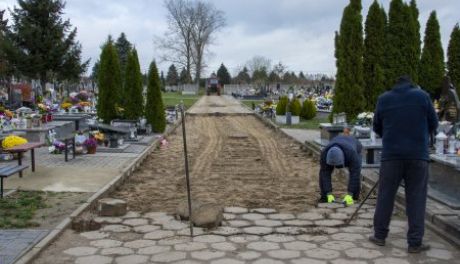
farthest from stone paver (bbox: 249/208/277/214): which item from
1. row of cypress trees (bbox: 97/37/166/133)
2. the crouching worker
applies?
row of cypress trees (bbox: 97/37/166/133)

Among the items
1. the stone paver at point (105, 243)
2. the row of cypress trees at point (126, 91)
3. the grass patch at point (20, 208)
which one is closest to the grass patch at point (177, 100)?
the row of cypress trees at point (126, 91)

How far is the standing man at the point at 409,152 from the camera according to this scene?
18.3 ft

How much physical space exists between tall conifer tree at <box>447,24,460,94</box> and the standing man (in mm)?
12348

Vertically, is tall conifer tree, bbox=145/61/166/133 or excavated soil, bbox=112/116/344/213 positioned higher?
tall conifer tree, bbox=145/61/166/133

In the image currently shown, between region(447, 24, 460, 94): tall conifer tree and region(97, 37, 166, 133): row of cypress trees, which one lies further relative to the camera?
region(97, 37, 166, 133): row of cypress trees

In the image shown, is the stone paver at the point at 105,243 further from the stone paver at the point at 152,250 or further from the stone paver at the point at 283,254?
the stone paver at the point at 283,254

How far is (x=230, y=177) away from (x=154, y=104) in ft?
30.6

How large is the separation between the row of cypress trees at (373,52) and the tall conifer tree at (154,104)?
673 centimetres

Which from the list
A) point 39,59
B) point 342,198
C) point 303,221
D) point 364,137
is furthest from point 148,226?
point 39,59

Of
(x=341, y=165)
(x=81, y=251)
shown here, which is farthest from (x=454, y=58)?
(x=81, y=251)

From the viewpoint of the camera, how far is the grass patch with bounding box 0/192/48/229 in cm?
645

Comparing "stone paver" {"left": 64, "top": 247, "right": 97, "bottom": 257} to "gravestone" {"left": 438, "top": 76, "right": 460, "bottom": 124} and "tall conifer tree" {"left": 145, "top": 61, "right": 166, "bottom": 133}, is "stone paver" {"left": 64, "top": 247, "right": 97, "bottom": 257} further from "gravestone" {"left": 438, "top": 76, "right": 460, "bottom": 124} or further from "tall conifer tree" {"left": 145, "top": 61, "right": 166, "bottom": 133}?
"tall conifer tree" {"left": 145, "top": 61, "right": 166, "bottom": 133}

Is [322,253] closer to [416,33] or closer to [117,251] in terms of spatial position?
[117,251]

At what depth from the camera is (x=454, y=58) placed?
56.7ft
